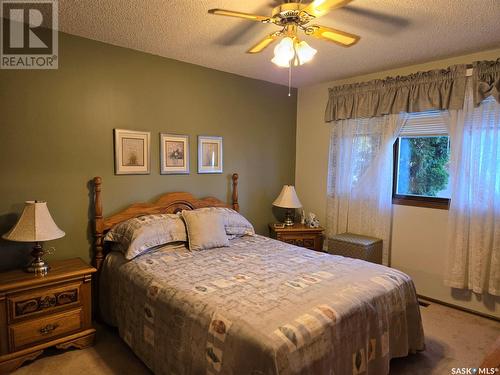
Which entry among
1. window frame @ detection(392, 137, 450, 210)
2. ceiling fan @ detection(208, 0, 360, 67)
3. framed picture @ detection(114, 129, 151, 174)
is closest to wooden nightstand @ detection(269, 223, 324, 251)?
window frame @ detection(392, 137, 450, 210)

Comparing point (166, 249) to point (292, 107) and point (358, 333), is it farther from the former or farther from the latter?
point (292, 107)

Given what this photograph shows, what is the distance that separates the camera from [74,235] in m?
2.73

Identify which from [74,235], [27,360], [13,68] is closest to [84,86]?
[13,68]

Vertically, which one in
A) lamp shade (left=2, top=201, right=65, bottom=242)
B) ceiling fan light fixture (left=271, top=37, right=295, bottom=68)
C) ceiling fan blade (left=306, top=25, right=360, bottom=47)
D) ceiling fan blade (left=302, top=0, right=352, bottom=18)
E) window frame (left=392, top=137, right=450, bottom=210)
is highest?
ceiling fan blade (left=302, top=0, right=352, bottom=18)

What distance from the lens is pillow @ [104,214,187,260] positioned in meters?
2.59

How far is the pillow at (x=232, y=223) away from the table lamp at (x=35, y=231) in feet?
4.32

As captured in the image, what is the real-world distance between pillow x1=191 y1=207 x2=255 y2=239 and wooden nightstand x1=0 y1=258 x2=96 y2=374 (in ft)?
4.05

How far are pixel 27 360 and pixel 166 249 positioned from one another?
3.90 feet

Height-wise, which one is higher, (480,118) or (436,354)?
(480,118)

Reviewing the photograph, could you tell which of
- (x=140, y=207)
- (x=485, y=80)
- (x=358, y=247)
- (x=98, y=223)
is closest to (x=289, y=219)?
(x=358, y=247)

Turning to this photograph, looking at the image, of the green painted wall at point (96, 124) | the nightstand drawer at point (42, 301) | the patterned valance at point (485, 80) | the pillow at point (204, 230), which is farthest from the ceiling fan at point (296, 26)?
the nightstand drawer at point (42, 301)

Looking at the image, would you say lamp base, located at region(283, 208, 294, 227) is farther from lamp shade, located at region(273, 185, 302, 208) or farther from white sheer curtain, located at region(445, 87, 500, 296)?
white sheer curtain, located at region(445, 87, 500, 296)

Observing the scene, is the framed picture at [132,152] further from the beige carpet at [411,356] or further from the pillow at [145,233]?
the beige carpet at [411,356]

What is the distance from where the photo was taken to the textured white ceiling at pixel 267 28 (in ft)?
6.98
